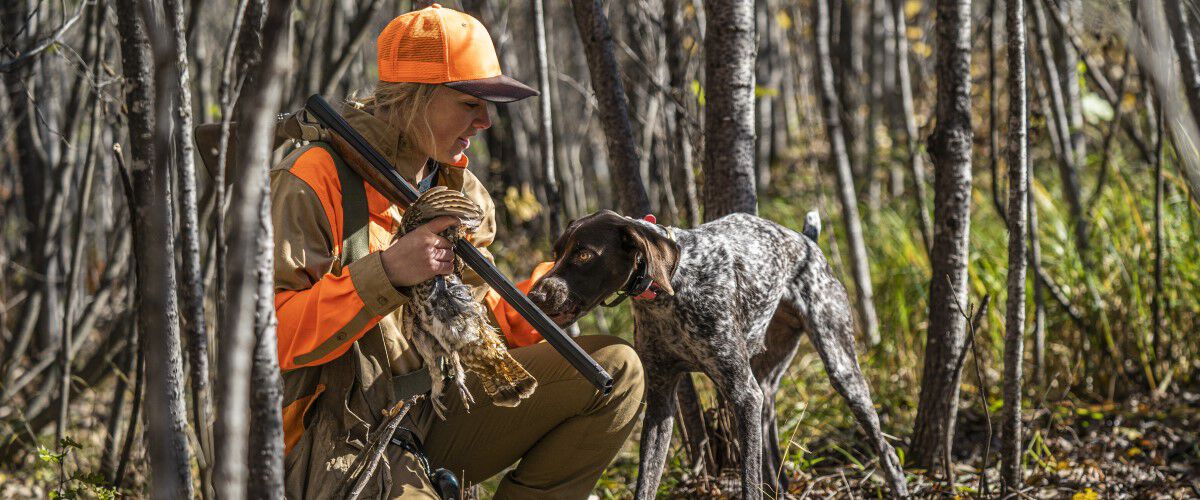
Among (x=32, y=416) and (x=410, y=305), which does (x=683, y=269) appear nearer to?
(x=410, y=305)

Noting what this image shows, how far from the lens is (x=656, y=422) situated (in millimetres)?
3244

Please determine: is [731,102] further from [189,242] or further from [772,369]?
[189,242]

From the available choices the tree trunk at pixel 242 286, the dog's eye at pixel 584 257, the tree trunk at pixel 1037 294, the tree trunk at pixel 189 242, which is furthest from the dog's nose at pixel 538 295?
the tree trunk at pixel 1037 294

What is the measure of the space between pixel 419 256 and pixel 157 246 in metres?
0.57

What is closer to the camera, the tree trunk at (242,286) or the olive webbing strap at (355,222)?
the tree trunk at (242,286)

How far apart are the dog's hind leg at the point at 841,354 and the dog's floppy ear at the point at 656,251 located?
0.70 m

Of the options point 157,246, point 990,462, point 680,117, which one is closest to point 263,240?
point 157,246

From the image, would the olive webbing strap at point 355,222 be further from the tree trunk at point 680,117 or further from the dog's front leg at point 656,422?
the tree trunk at point 680,117

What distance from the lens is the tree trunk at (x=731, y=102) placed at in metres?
3.65

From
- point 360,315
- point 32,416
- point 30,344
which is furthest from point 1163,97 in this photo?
point 30,344

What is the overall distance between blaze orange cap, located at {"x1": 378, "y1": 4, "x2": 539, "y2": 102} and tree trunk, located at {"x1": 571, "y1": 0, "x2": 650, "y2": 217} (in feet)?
3.53

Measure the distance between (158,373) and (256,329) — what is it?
0.50 m

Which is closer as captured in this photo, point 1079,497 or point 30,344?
point 1079,497

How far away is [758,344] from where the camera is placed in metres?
3.24
